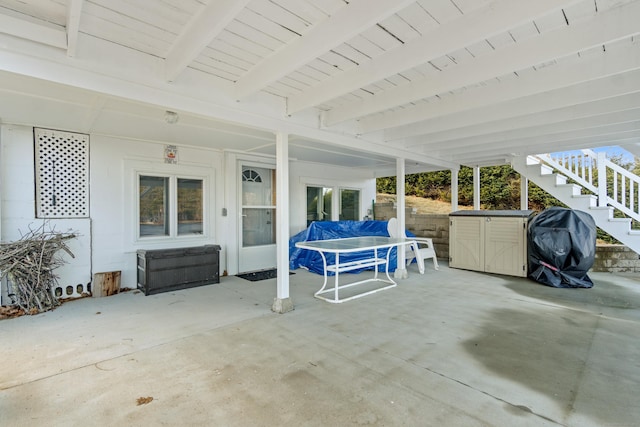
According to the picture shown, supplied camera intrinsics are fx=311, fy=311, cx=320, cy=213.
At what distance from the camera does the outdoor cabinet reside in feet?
19.2

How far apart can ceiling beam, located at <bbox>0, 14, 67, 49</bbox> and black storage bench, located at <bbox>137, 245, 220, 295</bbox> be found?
124 inches

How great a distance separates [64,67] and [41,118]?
86.9 inches

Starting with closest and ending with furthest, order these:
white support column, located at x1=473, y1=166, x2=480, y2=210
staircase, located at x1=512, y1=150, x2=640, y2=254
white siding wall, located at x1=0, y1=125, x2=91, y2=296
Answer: white siding wall, located at x1=0, y1=125, x2=91, y2=296 → staircase, located at x1=512, y1=150, x2=640, y2=254 → white support column, located at x1=473, y1=166, x2=480, y2=210

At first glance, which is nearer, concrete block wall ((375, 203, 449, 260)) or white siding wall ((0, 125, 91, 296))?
white siding wall ((0, 125, 91, 296))

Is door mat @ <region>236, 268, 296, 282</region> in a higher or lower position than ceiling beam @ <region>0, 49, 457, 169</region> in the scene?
lower

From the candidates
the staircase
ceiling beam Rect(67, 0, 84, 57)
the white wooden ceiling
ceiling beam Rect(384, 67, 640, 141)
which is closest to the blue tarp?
the white wooden ceiling

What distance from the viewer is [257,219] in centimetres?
653

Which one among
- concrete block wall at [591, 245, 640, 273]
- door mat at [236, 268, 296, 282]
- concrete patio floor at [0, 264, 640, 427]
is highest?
concrete block wall at [591, 245, 640, 273]

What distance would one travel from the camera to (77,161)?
4598 mm

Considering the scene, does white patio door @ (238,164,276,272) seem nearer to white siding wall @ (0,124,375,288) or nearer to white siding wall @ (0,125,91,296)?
white siding wall @ (0,124,375,288)

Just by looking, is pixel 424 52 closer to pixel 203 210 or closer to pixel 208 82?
pixel 208 82

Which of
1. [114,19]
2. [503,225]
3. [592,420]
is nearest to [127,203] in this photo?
[114,19]

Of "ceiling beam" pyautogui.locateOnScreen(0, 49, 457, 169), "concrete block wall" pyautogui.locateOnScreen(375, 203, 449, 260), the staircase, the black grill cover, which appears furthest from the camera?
"concrete block wall" pyautogui.locateOnScreen(375, 203, 449, 260)

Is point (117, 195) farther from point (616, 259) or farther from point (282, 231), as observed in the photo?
point (616, 259)
